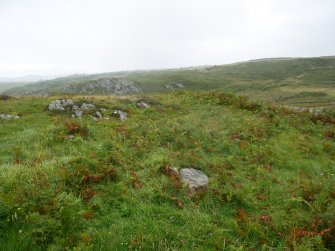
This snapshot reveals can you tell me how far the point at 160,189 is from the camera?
8930 millimetres

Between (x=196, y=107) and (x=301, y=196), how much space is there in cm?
1690

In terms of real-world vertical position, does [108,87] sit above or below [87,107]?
below

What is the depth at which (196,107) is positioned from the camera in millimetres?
26047

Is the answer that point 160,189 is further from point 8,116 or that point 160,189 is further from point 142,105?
point 142,105

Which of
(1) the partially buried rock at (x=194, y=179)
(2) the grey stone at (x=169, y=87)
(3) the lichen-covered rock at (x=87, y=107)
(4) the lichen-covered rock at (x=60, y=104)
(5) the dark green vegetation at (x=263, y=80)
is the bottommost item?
(2) the grey stone at (x=169, y=87)

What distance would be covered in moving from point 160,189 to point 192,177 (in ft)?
5.79

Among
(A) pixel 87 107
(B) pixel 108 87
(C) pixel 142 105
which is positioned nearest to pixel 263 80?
(B) pixel 108 87

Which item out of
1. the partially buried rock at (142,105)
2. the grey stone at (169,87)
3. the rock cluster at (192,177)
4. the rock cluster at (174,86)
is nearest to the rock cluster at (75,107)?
the partially buried rock at (142,105)

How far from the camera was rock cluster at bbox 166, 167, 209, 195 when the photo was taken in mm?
9532

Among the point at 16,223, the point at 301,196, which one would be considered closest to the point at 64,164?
the point at 16,223

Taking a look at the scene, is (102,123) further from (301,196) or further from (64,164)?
(301,196)

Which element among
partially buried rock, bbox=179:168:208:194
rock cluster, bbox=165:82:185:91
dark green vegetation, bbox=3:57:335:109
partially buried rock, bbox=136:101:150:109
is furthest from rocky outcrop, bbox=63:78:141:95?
partially buried rock, bbox=179:168:208:194

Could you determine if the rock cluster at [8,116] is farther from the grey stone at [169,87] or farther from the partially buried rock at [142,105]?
the grey stone at [169,87]

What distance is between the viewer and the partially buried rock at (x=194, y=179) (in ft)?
31.3
